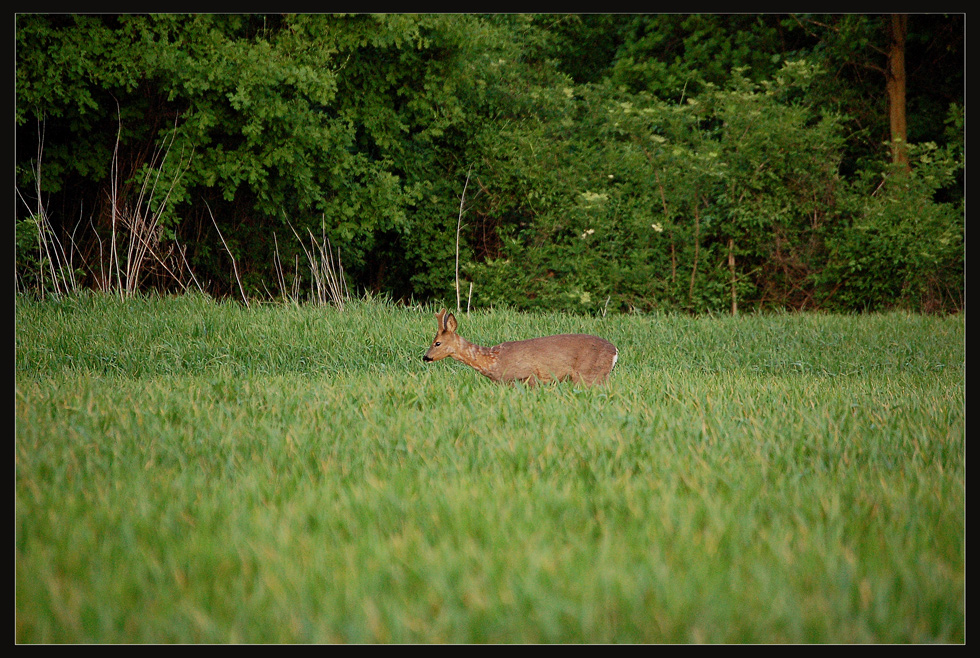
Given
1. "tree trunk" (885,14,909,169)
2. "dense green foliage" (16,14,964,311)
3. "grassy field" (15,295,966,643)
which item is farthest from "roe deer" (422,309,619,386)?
"tree trunk" (885,14,909,169)

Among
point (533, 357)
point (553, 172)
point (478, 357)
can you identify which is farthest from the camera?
point (553, 172)

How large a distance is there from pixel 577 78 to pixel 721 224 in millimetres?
4745

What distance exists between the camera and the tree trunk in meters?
11.9

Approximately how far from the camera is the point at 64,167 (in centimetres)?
995

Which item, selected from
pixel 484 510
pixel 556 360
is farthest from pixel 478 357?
pixel 484 510

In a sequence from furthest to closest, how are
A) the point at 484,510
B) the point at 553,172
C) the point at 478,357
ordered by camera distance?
the point at 553,172 < the point at 478,357 < the point at 484,510

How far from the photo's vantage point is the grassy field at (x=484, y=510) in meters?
2.04

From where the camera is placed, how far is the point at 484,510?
2.73 metres

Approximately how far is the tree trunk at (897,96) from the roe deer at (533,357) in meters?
8.25

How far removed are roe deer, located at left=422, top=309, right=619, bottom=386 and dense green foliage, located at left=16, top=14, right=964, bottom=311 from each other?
497cm

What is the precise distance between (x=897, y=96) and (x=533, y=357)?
9075 mm

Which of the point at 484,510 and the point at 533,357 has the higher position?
the point at 484,510

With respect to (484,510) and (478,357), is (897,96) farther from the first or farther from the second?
(484,510)

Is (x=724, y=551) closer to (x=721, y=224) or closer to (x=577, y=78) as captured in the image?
(x=721, y=224)
